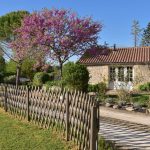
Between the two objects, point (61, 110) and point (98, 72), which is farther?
point (98, 72)

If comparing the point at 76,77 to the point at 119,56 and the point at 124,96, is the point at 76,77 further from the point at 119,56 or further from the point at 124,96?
the point at 119,56

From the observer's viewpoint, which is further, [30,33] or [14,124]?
[30,33]

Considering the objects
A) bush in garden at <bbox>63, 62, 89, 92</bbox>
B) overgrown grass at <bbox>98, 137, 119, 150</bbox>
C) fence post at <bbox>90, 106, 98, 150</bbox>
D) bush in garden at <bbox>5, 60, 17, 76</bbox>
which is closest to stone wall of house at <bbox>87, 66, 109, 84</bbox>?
bush in garden at <bbox>63, 62, 89, 92</bbox>

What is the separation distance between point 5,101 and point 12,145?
738 cm

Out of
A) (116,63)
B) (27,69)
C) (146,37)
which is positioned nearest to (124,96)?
(116,63)

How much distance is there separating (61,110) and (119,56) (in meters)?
23.6

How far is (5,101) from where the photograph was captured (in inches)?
693

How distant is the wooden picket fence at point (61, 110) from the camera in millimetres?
9391

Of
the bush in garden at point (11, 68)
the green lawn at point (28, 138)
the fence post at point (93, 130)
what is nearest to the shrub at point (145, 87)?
the green lawn at point (28, 138)

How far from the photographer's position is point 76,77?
2338cm

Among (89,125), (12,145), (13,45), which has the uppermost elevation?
(13,45)

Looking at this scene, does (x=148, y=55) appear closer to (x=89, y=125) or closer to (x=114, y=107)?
(x=114, y=107)

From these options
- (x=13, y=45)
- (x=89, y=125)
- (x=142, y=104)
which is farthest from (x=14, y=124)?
(x=13, y=45)

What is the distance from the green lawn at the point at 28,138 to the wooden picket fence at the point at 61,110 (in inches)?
12.3
